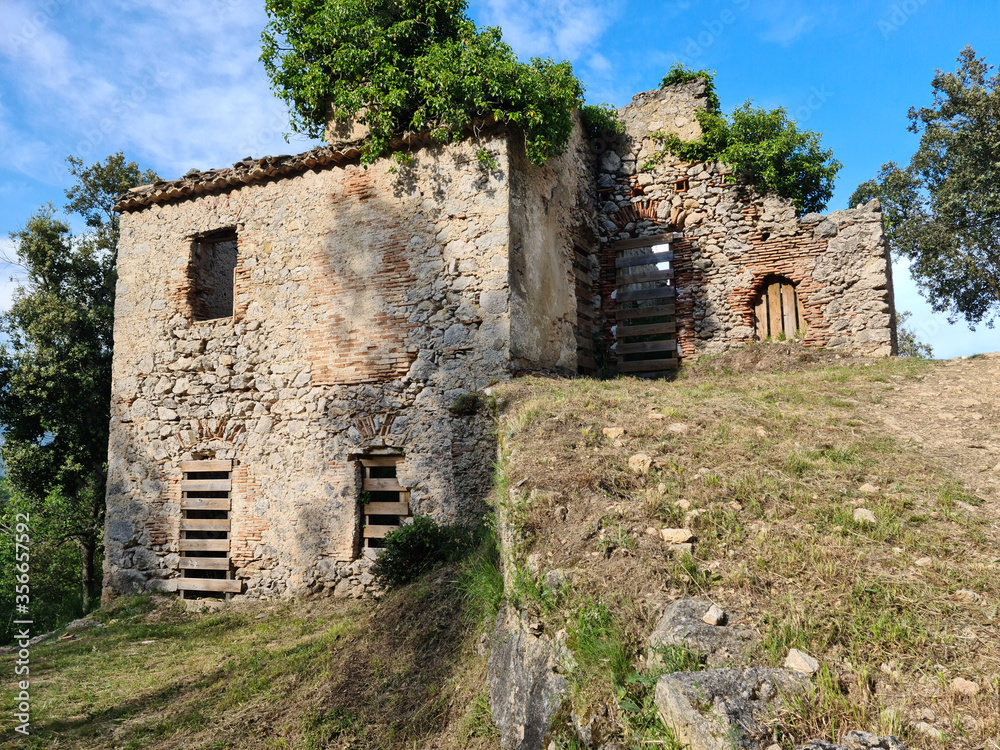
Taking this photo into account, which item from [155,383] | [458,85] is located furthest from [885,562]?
[155,383]

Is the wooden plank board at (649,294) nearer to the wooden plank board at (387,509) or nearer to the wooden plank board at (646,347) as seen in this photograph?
the wooden plank board at (646,347)

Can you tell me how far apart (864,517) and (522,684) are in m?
2.40

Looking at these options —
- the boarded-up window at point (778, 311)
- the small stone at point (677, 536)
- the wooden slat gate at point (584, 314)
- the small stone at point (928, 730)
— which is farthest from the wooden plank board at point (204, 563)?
the boarded-up window at point (778, 311)

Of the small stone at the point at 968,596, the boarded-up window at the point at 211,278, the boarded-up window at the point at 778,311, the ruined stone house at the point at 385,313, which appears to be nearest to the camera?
the small stone at the point at 968,596

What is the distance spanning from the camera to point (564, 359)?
30.3ft

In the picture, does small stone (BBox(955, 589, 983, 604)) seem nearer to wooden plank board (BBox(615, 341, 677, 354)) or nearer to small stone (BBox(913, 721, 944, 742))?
small stone (BBox(913, 721, 944, 742))

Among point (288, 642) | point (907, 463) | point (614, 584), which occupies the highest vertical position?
point (907, 463)

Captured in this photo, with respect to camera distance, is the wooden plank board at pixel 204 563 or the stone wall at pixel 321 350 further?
the wooden plank board at pixel 204 563

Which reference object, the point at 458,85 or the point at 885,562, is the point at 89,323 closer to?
the point at 458,85

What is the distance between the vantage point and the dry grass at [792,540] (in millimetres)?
2662

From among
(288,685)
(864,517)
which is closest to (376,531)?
(288,685)

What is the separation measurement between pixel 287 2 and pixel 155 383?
20.2 feet

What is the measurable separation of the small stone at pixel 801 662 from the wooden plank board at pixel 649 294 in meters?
8.39

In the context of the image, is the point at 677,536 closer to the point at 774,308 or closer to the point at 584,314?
the point at 584,314
